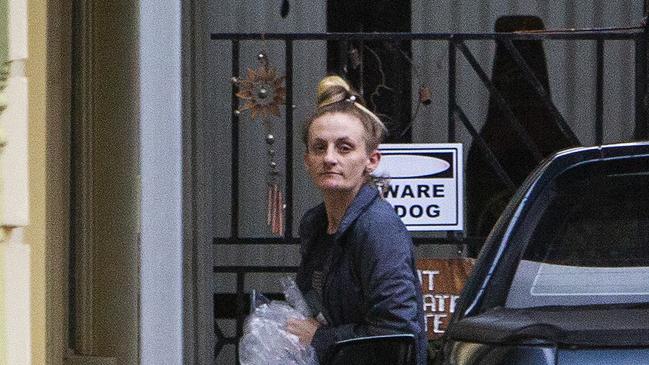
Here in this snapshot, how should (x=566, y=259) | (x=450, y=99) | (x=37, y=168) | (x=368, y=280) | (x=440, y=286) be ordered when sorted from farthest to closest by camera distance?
(x=450, y=99) < (x=440, y=286) < (x=37, y=168) < (x=368, y=280) < (x=566, y=259)

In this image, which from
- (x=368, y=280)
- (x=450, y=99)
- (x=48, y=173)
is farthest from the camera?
(x=450, y=99)

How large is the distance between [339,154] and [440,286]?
3432 millimetres

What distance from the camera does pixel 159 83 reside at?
6.86m

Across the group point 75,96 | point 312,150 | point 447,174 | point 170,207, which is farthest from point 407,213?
point 312,150

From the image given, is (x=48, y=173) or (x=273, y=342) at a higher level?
(x=48, y=173)

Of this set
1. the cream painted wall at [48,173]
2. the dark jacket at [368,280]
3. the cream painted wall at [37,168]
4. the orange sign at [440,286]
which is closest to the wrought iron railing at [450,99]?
the orange sign at [440,286]

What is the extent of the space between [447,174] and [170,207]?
153cm

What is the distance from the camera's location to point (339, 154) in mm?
4285

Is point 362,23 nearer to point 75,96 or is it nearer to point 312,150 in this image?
point 75,96

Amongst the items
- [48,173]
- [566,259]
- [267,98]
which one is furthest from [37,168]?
[267,98]

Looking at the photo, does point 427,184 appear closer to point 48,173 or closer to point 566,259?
point 48,173

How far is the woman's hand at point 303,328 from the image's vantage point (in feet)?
13.6

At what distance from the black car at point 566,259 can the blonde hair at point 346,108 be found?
0.80 meters

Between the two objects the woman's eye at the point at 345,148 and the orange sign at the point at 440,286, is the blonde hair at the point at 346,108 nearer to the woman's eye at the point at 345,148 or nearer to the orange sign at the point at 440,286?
the woman's eye at the point at 345,148
